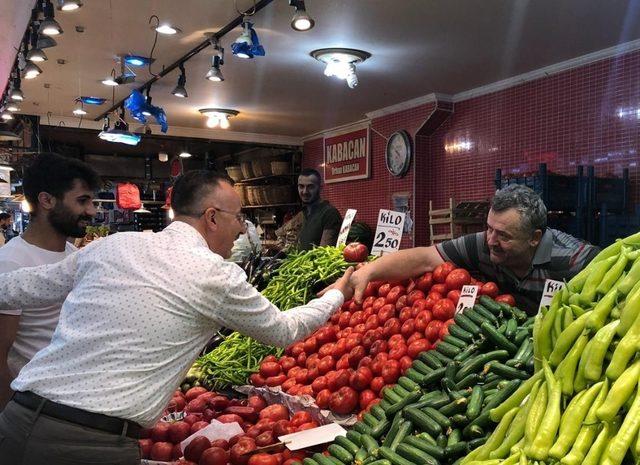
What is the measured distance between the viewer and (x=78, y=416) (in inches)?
74.2

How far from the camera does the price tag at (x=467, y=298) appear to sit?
9.43ft

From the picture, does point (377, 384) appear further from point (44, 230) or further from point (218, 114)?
point (218, 114)

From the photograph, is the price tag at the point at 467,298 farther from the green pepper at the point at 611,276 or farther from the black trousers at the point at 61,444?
the black trousers at the point at 61,444

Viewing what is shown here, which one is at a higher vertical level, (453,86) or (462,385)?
(453,86)

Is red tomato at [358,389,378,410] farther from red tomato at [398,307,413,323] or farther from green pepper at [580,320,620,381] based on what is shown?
green pepper at [580,320,620,381]

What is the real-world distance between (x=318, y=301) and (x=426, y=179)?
727 cm

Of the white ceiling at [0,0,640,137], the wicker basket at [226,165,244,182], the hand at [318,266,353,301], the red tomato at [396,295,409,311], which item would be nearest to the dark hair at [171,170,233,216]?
the hand at [318,266,353,301]

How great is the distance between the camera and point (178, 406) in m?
3.39

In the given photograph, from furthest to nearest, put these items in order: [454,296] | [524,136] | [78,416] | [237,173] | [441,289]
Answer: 1. [237,173]
2. [524,136]
3. [441,289]
4. [454,296]
5. [78,416]

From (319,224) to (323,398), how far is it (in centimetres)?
296

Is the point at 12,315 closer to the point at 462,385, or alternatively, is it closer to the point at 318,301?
the point at 318,301

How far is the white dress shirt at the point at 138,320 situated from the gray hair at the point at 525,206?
5.19ft

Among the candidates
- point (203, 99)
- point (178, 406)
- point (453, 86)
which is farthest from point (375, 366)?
point (203, 99)

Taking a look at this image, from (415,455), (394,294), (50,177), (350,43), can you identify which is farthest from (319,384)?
(350,43)
